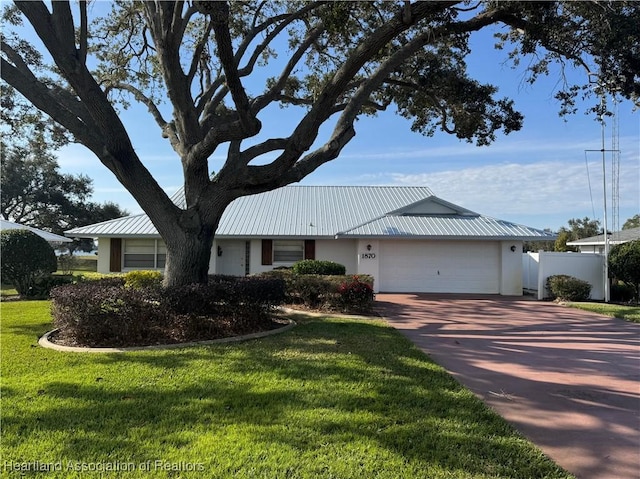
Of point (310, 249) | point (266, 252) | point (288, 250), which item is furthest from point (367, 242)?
point (266, 252)

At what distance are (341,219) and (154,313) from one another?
1472 cm

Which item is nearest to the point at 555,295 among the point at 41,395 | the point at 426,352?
the point at 426,352

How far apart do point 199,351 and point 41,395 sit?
234cm

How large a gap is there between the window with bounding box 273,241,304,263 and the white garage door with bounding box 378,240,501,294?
161 inches

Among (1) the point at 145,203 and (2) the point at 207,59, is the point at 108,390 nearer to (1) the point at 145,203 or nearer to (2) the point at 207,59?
(1) the point at 145,203

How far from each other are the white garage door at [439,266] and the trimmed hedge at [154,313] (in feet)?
37.5

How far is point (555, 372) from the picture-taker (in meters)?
6.34

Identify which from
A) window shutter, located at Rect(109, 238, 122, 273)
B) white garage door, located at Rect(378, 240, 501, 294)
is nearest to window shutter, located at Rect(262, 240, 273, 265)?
white garage door, located at Rect(378, 240, 501, 294)

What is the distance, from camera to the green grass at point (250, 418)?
3336mm

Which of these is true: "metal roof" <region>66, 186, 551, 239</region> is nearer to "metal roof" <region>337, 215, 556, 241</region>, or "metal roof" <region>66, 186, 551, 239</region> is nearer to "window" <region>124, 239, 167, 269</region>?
"metal roof" <region>337, 215, 556, 241</region>

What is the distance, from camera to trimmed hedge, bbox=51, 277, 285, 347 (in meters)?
7.14

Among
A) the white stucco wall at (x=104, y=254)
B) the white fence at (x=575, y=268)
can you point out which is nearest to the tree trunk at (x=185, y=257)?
the white stucco wall at (x=104, y=254)

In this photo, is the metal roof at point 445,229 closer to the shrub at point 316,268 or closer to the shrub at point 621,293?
the shrub at point 621,293

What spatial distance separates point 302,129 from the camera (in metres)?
8.42
